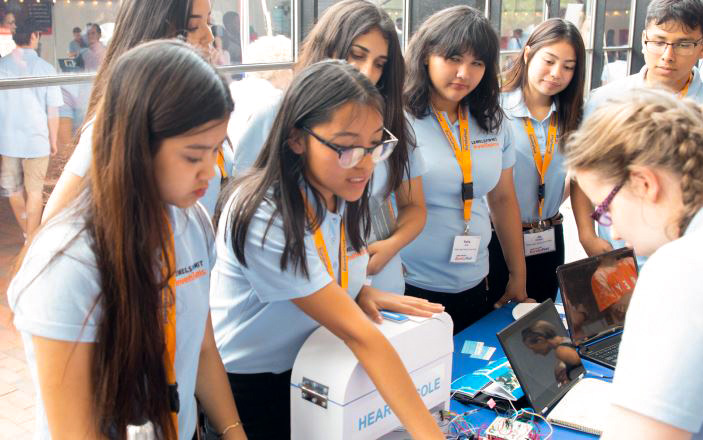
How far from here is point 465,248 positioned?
2.50m

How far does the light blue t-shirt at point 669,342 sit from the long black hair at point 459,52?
158 centimetres

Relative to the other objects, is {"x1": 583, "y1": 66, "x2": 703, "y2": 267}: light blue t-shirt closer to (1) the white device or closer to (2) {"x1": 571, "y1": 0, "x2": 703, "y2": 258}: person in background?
(2) {"x1": 571, "y1": 0, "x2": 703, "y2": 258}: person in background

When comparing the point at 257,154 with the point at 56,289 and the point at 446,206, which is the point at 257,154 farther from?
the point at 56,289

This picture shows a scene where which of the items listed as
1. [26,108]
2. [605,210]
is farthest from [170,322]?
[26,108]

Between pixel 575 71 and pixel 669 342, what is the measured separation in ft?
6.98

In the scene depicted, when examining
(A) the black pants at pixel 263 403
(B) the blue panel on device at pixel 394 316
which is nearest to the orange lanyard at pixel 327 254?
(B) the blue panel on device at pixel 394 316

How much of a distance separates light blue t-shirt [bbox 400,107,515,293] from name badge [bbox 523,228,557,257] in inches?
12.1

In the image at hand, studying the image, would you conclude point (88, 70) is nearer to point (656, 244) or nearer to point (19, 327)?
point (19, 327)

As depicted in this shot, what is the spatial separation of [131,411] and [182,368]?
15 cm

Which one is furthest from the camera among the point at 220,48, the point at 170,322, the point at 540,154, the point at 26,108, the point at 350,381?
the point at 220,48

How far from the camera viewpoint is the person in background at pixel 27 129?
2.35 meters

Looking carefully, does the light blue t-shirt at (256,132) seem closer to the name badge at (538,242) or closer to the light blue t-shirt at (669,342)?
the name badge at (538,242)

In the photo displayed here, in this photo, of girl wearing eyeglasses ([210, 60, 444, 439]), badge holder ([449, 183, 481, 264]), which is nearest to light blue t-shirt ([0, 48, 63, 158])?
girl wearing eyeglasses ([210, 60, 444, 439])

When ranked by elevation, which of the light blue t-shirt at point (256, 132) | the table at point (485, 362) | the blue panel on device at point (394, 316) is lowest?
the table at point (485, 362)
